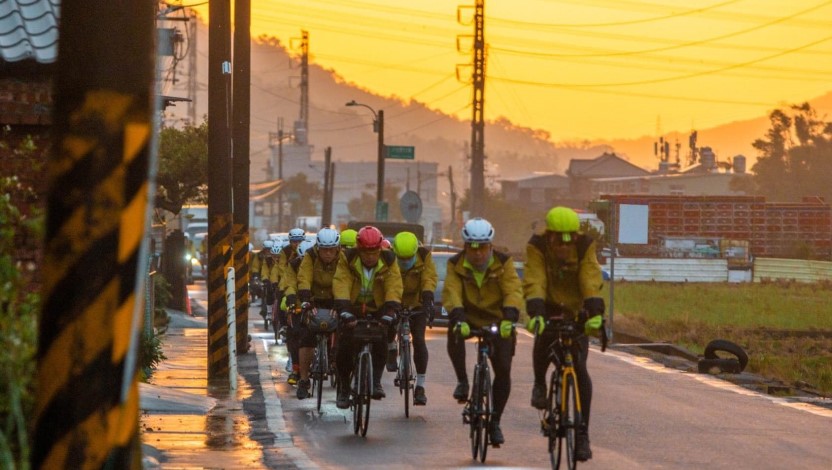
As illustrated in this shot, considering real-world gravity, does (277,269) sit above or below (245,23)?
below

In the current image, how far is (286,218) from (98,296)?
14218cm

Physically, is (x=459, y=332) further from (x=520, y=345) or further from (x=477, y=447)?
(x=520, y=345)

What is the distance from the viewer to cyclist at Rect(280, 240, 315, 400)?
17.2 metres

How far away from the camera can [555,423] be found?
11.4 meters

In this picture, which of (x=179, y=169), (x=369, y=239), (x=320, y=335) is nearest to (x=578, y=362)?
(x=369, y=239)

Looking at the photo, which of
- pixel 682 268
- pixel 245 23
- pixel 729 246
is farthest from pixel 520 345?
pixel 729 246

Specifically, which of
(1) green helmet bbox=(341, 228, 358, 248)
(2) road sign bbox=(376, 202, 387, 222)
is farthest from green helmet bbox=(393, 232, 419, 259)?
(2) road sign bbox=(376, 202, 387, 222)

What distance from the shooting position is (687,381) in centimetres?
2041

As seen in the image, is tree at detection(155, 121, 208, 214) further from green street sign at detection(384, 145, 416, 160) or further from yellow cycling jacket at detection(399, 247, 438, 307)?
yellow cycling jacket at detection(399, 247, 438, 307)

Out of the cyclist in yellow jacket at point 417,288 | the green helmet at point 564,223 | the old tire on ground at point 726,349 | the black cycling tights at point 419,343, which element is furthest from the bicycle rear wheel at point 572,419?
the old tire on ground at point 726,349

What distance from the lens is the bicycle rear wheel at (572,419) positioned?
11156 mm

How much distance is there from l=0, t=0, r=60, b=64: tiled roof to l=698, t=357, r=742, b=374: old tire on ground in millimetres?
11059

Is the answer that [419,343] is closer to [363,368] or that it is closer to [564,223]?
[363,368]

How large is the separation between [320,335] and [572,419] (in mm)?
6258
